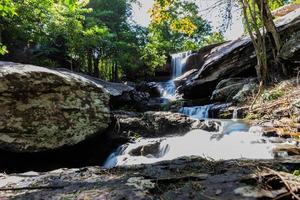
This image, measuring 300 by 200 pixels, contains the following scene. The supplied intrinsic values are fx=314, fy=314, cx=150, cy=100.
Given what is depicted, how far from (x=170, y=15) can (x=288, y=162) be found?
6.06 meters

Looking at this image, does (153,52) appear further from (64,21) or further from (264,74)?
(264,74)

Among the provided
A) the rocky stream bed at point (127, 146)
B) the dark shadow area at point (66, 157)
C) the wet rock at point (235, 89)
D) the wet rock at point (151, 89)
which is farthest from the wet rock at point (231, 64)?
the dark shadow area at point (66, 157)

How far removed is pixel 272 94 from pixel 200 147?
376 centimetres

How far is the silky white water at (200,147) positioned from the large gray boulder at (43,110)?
3.21 ft

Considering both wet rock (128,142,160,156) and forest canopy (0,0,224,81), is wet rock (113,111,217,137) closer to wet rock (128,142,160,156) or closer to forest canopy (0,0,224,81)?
wet rock (128,142,160,156)

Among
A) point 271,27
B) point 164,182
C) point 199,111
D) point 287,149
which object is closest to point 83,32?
point 199,111

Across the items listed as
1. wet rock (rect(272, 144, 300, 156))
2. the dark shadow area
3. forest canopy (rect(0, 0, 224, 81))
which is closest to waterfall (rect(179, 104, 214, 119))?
forest canopy (rect(0, 0, 224, 81))

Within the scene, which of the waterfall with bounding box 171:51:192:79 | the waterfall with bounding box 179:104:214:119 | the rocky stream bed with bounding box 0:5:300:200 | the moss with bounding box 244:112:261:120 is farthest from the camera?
the waterfall with bounding box 171:51:192:79

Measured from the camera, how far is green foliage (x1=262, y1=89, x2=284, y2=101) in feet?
28.9

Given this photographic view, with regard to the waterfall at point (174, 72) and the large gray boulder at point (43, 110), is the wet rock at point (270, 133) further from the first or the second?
the waterfall at point (174, 72)

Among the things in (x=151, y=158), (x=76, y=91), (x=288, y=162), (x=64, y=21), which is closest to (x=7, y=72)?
(x=76, y=91)

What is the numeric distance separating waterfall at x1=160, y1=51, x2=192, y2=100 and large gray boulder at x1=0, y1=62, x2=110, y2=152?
9636mm

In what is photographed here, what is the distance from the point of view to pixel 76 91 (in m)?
6.91

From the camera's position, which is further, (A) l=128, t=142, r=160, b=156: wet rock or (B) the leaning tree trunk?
(B) the leaning tree trunk
